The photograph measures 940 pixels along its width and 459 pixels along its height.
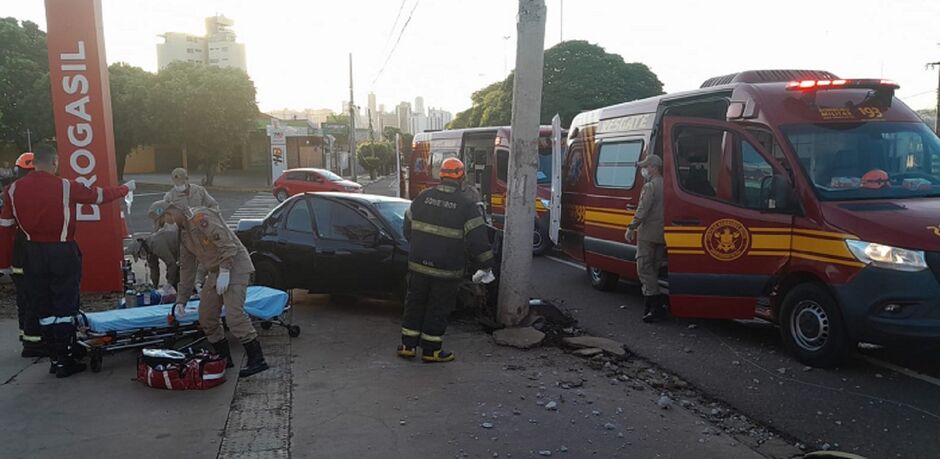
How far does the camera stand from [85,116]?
8.63 metres

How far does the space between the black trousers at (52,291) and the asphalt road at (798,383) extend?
194 inches

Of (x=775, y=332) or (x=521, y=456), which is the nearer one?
(x=521, y=456)

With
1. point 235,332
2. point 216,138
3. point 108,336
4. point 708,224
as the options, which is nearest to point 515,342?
point 708,224

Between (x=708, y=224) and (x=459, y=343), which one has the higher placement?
(x=708, y=224)

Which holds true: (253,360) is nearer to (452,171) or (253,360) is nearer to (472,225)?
(472,225)

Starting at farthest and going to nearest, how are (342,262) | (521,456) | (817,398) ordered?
1. (342,262)
2. (817,398)
3. (521,456)

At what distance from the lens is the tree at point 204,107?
120ft

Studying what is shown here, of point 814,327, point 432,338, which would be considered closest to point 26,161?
point 432,338

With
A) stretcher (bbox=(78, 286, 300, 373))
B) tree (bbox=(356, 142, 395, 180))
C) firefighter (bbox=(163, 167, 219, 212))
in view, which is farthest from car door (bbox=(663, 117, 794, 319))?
tree (bbox=(356, 142, 395, 180))

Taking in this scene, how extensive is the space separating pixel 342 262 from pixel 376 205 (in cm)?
80

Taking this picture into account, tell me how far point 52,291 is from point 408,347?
2967 millimetres

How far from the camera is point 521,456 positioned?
161 inches

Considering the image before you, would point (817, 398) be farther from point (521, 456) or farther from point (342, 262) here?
point (342, 262)

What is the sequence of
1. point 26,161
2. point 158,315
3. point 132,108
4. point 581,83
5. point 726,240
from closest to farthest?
point 158,315
point 726,240
point 26,161
point 581,83
point 132,108
